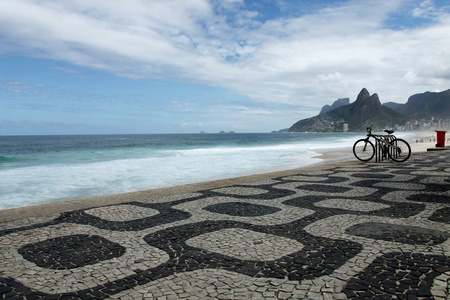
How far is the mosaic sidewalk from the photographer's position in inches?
86.5

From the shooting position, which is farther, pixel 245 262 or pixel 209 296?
pixel 245 262

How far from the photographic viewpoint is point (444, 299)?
78.0 inches

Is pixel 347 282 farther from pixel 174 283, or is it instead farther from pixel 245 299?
pixel 174 283

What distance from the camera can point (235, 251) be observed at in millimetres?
2904

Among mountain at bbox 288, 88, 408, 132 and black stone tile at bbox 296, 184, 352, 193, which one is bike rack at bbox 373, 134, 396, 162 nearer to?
black stone tile at bbox 296, 184, 352, 193

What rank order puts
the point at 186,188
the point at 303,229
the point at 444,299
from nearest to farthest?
the point at 444,299 < the point at 303,229 < the point at 186,188

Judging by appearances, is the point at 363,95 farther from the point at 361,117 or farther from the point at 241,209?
the point at 241,209

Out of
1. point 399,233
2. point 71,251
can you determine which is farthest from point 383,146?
point 71,251

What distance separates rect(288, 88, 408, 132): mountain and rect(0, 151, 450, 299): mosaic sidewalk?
140992 mm

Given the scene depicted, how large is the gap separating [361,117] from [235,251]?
168275 mm

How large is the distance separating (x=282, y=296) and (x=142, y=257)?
1.29 meters

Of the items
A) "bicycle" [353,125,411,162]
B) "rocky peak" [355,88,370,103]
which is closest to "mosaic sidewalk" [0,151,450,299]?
"bicycle" [353,125,411,162]

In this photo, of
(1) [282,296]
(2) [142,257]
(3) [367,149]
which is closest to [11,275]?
(2) [142,257]

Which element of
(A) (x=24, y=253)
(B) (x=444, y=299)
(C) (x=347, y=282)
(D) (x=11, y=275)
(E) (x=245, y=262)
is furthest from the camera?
(A) (x=24, y=253)
